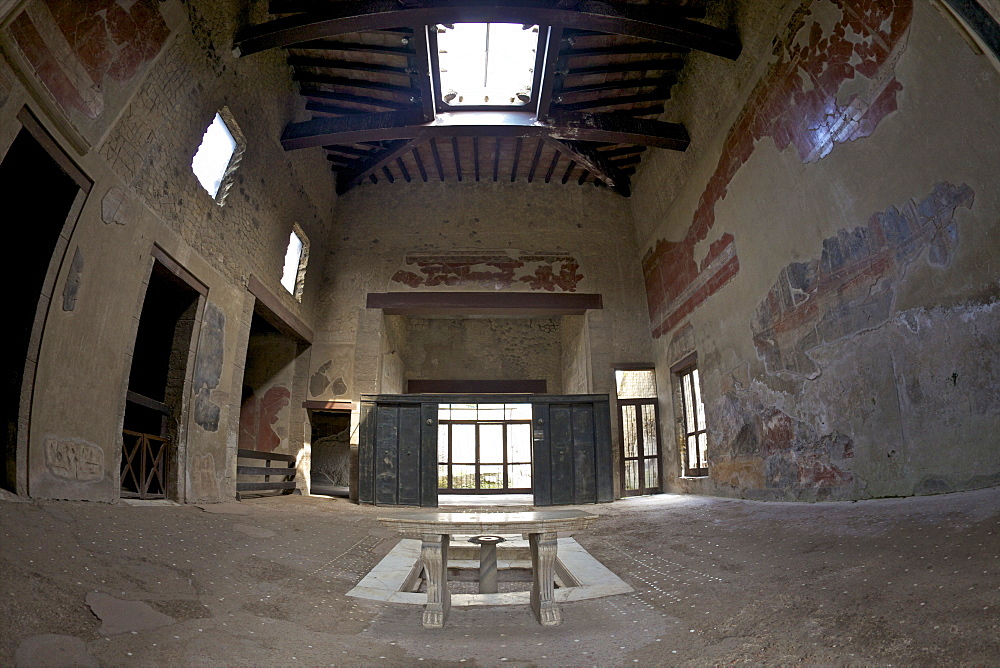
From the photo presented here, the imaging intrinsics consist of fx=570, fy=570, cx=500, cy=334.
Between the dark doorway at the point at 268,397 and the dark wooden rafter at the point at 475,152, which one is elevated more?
the dark wooden rafter at the point at 475,152

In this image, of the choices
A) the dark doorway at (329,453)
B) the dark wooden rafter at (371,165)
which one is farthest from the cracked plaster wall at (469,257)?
the dark doorway at (329,453)

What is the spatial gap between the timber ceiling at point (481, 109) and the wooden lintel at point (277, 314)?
8.57ft

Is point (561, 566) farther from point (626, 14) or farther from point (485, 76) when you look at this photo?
point (485, 76)

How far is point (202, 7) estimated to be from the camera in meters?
7.12

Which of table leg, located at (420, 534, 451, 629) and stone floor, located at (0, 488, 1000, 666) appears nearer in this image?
stone floor, located at (0, 488, 1000, 666)

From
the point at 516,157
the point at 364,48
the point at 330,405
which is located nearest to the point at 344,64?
the point at 364,48

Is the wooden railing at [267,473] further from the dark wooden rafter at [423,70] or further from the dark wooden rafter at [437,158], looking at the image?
the dark wooden rafter at [437,158]

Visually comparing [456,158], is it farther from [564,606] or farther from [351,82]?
[564,606]

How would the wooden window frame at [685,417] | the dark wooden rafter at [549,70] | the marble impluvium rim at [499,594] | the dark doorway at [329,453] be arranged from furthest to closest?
1. the dark doorway at [329,453]
2. the wooden window frame at [685,417]
3. the dark wooden rafter at [549,70]
4. the marble impluvium rim at [499,594]

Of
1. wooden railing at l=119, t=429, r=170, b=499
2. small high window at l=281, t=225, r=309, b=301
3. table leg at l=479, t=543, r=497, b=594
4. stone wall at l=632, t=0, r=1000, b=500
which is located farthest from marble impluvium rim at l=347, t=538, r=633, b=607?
small high window at l=281, t=225, r=309, b=301

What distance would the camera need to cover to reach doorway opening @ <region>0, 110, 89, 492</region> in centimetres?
486

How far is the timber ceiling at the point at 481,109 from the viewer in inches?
298

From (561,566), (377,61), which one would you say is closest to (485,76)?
(377,61)

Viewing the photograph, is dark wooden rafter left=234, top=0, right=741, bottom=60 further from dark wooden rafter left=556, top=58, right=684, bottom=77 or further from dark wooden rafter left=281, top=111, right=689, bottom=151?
dark wooden rafter left=281, top=111, right=689, bottom=151
